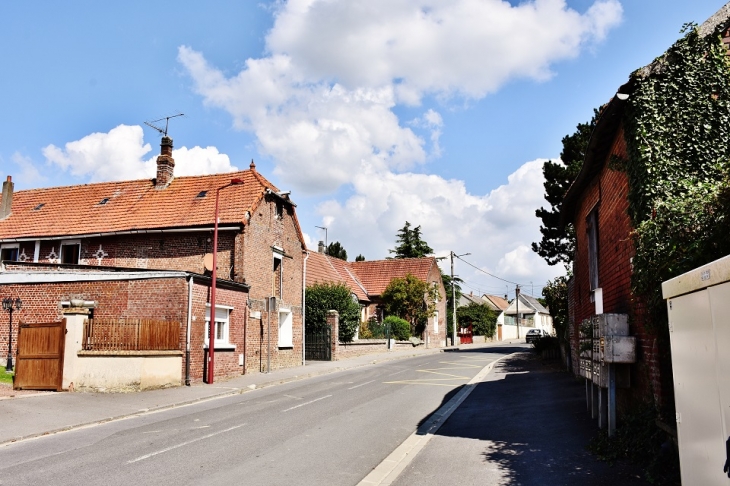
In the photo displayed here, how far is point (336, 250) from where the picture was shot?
66062 mm

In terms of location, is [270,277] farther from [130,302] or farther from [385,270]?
[385,270]

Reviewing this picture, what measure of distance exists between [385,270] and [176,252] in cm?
2544

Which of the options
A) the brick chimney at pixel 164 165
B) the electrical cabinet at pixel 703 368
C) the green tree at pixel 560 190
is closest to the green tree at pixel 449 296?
the green tree at pixel 560 190

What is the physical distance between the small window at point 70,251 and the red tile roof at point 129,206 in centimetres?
52

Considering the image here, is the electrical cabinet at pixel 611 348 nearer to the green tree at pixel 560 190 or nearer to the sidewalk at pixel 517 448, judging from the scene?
the sidewalk at pixel 517 448

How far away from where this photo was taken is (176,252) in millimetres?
23438

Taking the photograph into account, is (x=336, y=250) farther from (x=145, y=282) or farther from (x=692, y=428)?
(x=692, y=428)

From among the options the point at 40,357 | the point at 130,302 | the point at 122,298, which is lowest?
the point at 40,357

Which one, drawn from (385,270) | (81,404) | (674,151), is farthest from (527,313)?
(674,151)

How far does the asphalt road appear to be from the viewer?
7.07 m

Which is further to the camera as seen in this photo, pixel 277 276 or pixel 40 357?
pixel 277 276

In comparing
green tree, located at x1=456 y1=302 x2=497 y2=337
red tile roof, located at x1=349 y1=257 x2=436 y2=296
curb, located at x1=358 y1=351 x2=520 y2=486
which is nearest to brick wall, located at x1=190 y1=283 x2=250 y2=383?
curb, located at x1=358 y1=351 x2=520 y2=486

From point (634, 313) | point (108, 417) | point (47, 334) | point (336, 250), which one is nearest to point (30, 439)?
point (108, 417)

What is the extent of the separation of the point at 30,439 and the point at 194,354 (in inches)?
333
